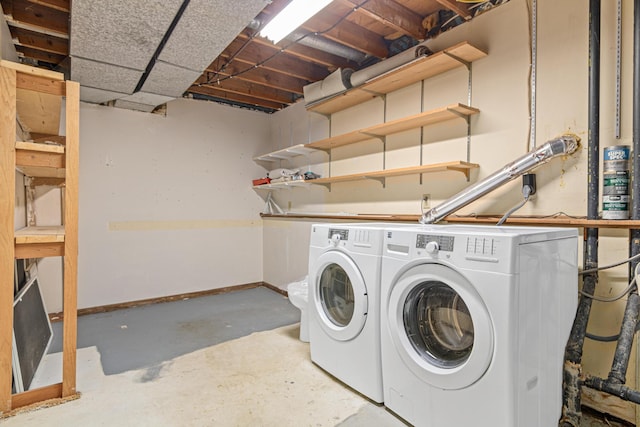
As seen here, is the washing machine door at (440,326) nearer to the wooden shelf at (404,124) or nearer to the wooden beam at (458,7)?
the wooden shelf at (404,124)

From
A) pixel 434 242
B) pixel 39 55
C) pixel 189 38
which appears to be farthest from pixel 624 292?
pixel 39 55

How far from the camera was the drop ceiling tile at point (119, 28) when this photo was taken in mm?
1930

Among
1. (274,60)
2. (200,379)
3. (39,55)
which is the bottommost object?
(200,379)

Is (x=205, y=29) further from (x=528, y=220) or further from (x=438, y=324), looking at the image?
(x=528, y=220)

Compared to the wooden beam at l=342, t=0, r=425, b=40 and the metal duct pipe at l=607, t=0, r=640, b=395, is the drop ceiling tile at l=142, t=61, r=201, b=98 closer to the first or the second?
the wooden beam at l=342, t=0, r=425, b=40

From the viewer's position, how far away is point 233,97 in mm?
4379

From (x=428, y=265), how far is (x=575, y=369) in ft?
2.96

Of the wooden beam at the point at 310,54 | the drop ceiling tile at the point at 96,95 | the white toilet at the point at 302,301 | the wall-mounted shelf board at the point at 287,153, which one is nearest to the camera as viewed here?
the white toilet at the point at 302,301

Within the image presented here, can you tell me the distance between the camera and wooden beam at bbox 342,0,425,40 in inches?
94.3

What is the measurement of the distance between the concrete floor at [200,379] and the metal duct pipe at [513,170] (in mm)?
1355

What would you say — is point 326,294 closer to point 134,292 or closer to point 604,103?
point 604,103

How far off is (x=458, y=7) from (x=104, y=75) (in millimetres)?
2822

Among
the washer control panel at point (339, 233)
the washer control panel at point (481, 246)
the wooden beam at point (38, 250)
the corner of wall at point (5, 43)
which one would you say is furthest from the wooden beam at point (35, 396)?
the washer control panel at point (481, 246)

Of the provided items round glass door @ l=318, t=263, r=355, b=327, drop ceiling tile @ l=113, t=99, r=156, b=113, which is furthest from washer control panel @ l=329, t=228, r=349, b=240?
drop ceiling tile @ l=113, t=99, r=156, b=113
